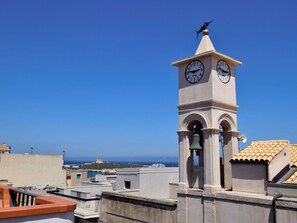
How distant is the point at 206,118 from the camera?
40.7 feet

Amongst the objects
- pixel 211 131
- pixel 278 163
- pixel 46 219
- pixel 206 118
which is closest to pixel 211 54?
pixel 206 118

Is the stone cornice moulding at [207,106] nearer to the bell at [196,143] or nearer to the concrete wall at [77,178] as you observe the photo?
the bell at [196,143]

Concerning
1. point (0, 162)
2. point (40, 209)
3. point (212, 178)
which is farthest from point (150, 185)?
point (40, 209)

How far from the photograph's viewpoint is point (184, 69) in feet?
44.5

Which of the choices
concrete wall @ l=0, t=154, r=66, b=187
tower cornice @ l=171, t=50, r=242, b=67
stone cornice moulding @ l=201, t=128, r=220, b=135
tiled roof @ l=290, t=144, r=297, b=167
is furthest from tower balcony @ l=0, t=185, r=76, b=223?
concrete wall @ l=0, t=154, r=66, b=187

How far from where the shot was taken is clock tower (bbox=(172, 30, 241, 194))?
1225 centimetres

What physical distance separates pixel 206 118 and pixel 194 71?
2.16 meters

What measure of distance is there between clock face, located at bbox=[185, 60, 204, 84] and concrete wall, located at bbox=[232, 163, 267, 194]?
387 centimetres

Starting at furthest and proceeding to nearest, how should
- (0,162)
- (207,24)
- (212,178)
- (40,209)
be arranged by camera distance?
(0,162)
(207,24)
(212,178)
(40,209)

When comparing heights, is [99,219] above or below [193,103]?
below

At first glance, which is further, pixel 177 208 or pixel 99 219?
pixel 99 219

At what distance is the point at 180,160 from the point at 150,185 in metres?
12.0

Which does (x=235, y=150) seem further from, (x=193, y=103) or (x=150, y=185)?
(x=150, y=185)

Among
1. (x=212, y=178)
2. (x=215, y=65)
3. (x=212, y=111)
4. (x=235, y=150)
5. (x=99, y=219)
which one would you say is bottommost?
(x=99, y=219)
